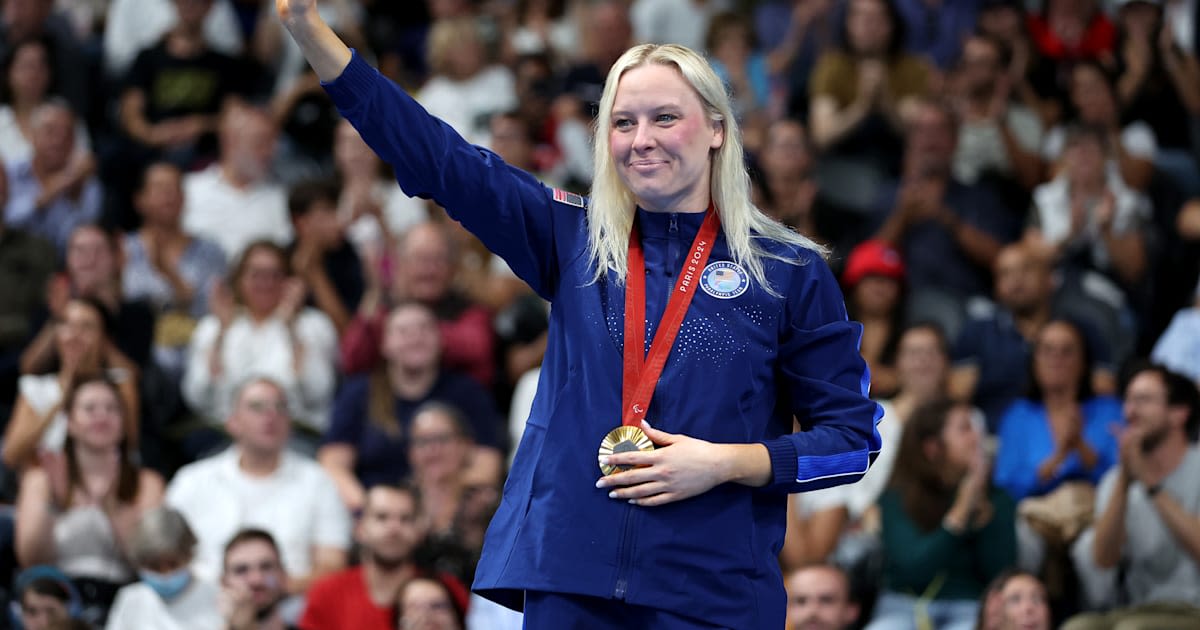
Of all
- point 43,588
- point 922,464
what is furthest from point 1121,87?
point 43,588

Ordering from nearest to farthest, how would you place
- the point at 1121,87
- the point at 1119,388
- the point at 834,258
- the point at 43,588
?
1. the point at 43,588
2. the point at 1119,388
3. the point at 834,258
4. the point at 1121,87

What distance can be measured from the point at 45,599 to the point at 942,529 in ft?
11.9

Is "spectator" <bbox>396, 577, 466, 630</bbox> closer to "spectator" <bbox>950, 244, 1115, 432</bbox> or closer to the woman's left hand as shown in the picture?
"spectator" <bbox>950, 244, 1115, 432</bbox>

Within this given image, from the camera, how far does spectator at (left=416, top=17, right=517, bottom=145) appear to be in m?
10.6

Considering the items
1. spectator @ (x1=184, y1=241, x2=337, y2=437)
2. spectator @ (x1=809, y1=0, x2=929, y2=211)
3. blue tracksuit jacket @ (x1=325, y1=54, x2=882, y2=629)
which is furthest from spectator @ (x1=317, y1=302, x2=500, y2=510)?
blue tracksuit jacket @ (x1=325, y1=54, x2=882, y2=629)

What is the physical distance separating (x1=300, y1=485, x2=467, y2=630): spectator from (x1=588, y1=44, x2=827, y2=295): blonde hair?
359 cm

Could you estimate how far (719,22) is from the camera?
11.2 meters

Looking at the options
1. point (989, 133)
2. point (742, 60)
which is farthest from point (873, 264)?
point (742, 60)

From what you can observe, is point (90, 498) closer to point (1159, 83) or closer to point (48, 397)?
point (48, 397)

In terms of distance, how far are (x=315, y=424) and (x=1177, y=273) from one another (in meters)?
4.77

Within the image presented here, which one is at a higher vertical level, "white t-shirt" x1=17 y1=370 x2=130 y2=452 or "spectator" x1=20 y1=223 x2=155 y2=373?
"spectator" x1=20 y1=223 x2=155 y2=373

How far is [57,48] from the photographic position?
1103 centimetres

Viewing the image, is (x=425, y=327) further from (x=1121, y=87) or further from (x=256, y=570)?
(x=1121, y=87)

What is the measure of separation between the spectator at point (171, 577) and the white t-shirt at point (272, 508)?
71 cm
